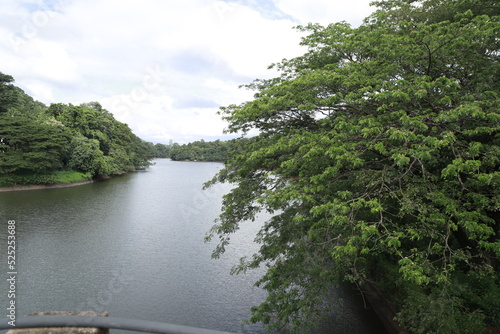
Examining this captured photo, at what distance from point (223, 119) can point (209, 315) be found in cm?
615

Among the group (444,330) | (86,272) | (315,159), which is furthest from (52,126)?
(444,330)

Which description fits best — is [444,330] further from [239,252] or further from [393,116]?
[239,252]

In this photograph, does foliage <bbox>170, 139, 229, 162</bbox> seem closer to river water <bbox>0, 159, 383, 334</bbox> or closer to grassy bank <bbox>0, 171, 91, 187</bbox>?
grassy bank <bbox>0, 171, 91, 187</bbox>

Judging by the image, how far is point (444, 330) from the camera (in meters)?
5.91

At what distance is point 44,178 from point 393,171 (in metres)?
33.5

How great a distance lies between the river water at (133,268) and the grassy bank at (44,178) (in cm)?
664

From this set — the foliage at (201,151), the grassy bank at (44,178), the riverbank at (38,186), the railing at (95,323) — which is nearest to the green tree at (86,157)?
the grassy bank at (44,178)

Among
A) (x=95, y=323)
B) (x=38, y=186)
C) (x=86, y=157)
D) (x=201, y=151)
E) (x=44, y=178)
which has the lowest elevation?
(x=38, y=186)

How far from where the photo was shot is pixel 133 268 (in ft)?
41.0

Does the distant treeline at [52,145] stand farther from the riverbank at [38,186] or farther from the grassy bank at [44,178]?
the riverbank at [38,186]

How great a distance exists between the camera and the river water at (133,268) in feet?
31.3

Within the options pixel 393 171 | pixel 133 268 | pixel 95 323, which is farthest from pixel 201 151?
pixel 95 323

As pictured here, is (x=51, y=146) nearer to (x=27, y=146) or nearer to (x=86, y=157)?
(x=27, y=146)

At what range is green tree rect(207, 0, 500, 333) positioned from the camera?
5.17m
